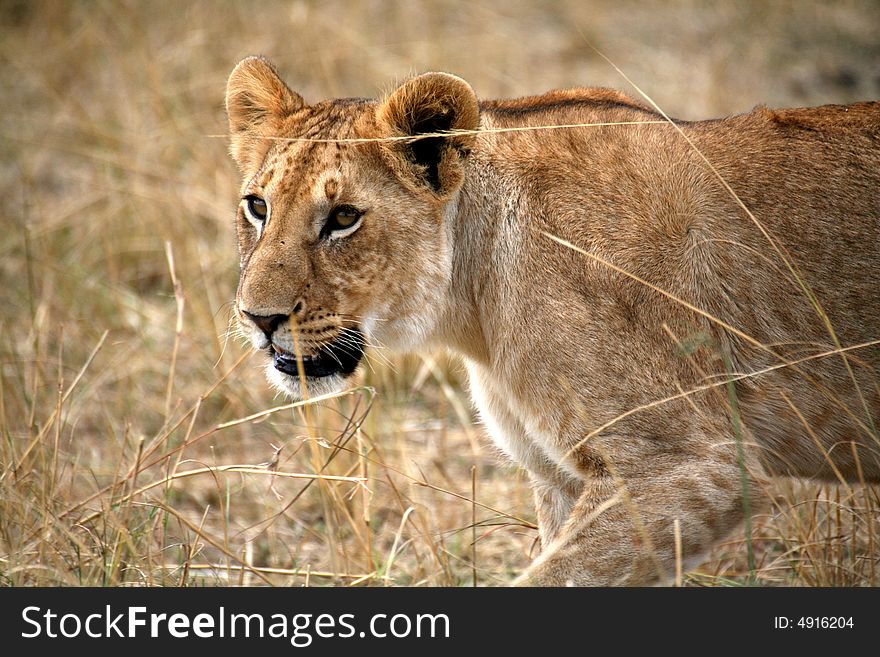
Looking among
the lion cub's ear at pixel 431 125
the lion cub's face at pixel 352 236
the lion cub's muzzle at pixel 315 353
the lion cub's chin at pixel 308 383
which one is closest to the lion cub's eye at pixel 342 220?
the lion cub's face at pixel 352 236

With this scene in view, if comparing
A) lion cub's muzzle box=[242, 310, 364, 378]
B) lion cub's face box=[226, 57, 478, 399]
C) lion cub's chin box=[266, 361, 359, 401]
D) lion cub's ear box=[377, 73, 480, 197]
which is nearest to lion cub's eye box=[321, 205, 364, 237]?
lion cub's face box=[226, 57, 478, 399]

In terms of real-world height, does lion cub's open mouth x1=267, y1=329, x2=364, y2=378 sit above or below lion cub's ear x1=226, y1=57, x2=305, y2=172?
below

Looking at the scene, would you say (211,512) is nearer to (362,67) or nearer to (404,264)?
(404,264)

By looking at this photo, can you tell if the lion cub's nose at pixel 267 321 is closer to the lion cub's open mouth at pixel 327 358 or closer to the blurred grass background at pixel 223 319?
the lion cub's open mouth at pixel 327 358

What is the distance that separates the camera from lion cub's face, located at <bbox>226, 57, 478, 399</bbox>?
399cm

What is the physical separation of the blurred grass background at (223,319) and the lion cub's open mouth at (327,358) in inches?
8.3

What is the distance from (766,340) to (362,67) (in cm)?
666

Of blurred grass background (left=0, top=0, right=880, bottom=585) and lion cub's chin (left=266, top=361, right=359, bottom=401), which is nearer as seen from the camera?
lion cub's chin (left=266, top=361, right=359, bottom=401)

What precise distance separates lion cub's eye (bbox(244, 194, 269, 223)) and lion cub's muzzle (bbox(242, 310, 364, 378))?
0.48 meters

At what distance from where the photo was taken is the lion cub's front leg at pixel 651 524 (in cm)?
368

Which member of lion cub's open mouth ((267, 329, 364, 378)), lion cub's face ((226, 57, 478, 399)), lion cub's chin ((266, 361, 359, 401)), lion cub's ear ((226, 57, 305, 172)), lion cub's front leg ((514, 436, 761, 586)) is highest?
lion cub's ear ((226, 57, 305, 172))

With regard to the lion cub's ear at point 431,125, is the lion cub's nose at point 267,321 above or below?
below

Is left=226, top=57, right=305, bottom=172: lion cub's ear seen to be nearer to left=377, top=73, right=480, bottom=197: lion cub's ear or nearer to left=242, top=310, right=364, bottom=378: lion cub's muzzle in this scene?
left=377, top=73, right=480, bottom=197: lion cub's ear

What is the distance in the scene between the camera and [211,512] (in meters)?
5.95
